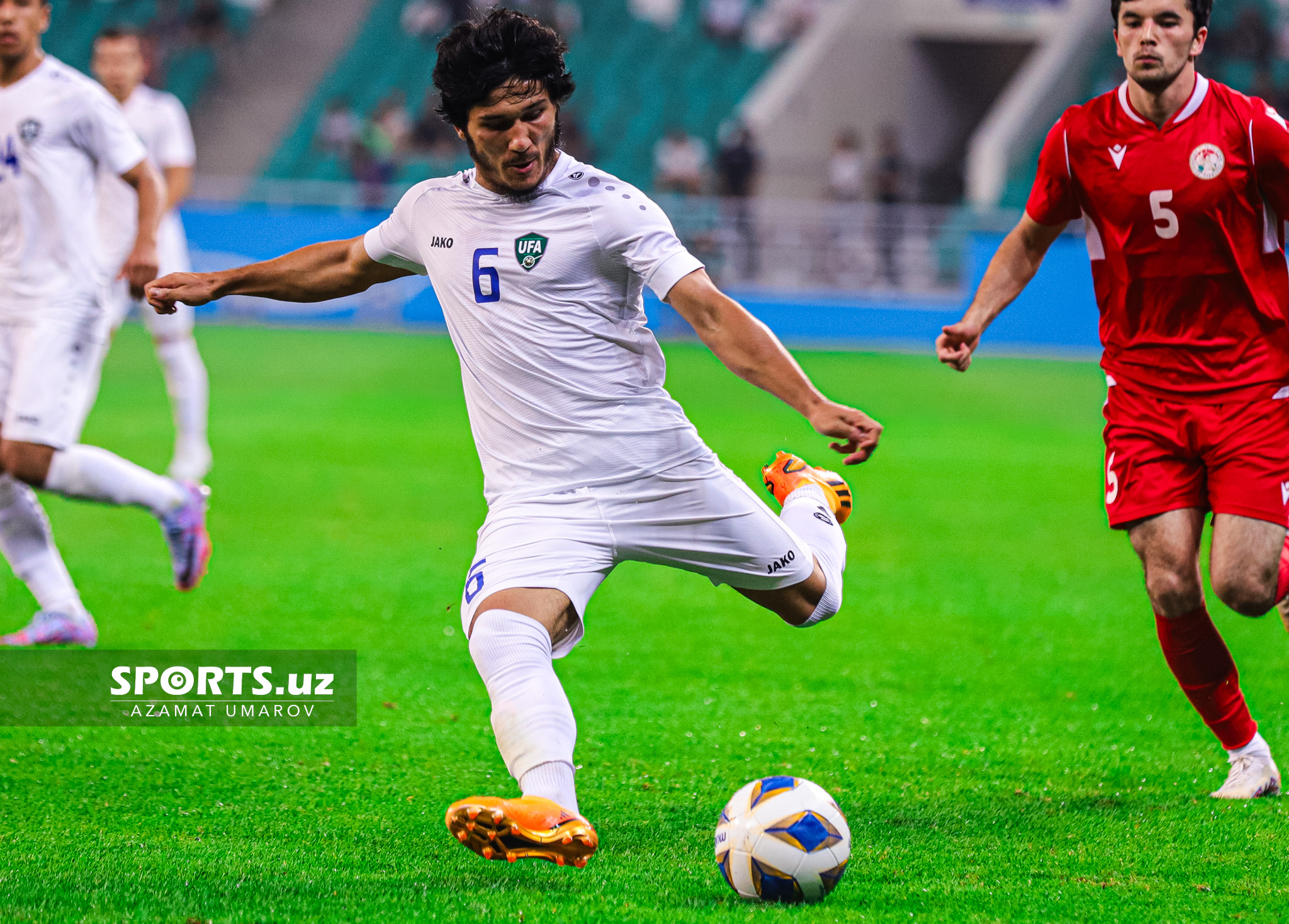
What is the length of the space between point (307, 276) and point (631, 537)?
128 cm

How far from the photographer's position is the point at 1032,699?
20.5ft

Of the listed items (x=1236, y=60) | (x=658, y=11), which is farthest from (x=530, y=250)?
(x=658, y=11)

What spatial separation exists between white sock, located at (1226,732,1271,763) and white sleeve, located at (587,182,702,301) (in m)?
2.45

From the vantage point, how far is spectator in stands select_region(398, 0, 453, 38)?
31484mm

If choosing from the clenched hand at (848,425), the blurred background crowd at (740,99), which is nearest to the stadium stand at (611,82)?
the blurred background crowd at (740,99)

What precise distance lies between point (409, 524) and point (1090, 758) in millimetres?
5579

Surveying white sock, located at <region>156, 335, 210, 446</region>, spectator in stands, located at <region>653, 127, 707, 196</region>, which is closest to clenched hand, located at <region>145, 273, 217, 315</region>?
white sock, located at <region>156, 335, 210, 446</region>

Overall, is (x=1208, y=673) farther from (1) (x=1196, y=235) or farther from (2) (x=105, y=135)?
(2) (x=105, y=135)

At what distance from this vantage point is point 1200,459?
477 centimetres

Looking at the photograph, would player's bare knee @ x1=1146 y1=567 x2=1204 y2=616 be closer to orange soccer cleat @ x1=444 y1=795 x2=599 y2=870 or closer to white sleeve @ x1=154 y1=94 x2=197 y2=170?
orange soccer cleat @ x1=444 y1=795 x2=599 y2=870

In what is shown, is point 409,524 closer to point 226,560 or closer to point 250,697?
point 226,560

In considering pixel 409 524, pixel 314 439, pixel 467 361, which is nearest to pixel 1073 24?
pixel 314 439

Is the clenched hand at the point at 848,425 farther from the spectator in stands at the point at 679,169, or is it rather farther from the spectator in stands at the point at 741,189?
the spectator in stands at the point at 679,169

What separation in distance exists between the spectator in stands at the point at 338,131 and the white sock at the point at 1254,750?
26.0 metres
